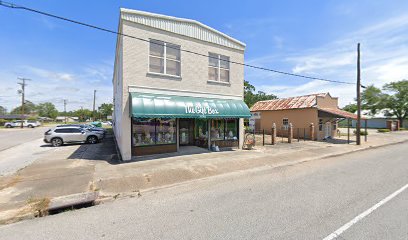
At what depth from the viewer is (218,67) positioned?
42.2ft

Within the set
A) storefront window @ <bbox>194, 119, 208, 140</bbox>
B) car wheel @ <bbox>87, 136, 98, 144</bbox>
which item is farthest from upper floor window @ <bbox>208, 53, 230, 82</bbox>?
car wheel @ <bbox>87, 136, 98, 144</bbox>

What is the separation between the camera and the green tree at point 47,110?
121644 millimetres

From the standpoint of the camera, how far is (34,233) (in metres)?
3.80

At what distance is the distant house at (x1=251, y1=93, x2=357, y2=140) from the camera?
65.8 feet

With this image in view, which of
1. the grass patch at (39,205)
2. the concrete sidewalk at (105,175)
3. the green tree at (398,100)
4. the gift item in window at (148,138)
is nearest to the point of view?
the grass patch at (39,205)

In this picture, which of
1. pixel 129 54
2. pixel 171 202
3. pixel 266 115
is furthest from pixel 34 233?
pixel 266 115

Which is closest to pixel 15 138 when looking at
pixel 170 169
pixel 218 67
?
pixel 170 169

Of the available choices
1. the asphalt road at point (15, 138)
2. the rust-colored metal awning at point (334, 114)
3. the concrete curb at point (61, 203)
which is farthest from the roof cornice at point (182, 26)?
the asphalt road at point (15, 138)

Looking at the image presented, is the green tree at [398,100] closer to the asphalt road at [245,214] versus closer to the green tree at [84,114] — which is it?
the asphalt road at [245,214]

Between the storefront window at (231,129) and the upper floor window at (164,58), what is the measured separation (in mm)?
5035

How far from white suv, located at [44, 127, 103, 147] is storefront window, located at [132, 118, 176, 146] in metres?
8.67

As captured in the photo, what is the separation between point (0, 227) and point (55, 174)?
3.90 meters

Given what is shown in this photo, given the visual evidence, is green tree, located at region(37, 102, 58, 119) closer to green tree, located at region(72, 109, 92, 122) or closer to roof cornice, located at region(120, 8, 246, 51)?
green tree, located at region(72, 109, 92, 122)

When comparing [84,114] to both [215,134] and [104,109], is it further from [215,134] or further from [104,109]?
[215,134]
